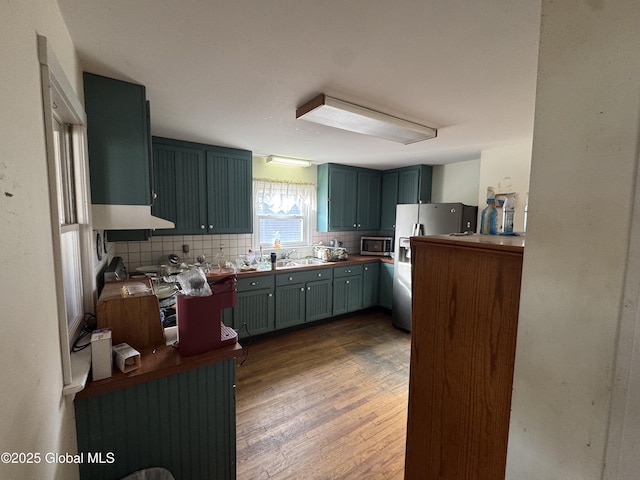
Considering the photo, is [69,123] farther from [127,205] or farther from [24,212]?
[24,212]

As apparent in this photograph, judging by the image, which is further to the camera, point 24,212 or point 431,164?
point 431,164

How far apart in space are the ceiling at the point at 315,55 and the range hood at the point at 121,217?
2.33 feet

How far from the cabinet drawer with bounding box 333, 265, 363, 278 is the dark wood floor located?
0.85 meters

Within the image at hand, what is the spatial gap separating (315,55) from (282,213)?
280 centimetres

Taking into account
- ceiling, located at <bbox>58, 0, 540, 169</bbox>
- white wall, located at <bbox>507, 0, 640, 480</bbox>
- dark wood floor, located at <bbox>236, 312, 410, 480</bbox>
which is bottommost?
dark wood floor, located at <bbox>236, 312, 410, 480</bbox>

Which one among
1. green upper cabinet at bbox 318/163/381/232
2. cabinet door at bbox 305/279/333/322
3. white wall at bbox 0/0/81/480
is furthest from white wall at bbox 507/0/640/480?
green upper cabinet at bbox 318/163/381/232

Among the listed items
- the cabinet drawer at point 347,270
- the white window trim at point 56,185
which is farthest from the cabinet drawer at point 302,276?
the white window trim at point 56,185

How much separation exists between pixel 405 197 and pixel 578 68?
369 centimetres

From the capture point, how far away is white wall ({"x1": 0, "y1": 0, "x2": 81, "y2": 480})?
603 mm

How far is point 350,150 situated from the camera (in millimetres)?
3176

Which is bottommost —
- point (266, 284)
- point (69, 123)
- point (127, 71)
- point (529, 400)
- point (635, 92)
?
point (266, 284)

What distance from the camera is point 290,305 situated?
3451 mm

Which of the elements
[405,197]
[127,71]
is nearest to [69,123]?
[127,71]

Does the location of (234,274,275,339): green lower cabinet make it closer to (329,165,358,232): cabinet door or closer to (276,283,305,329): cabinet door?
(276,283,305,329): cabinet door
